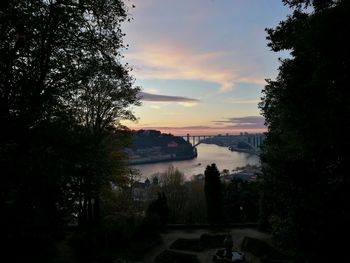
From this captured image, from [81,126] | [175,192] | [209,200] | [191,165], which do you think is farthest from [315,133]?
[191,165]

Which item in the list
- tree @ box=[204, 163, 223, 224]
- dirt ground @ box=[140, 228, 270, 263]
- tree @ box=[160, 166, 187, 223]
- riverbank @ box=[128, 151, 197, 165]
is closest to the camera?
dirt ground @ box=[140, 228, 270, 263]

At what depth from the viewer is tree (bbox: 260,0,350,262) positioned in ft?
24.3

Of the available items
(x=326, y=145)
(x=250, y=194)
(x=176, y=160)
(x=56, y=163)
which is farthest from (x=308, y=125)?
(x=176, y=160)

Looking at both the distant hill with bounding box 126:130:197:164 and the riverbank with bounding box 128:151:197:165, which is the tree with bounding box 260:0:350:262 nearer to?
the riverbank with bounding box 128:151:197:165

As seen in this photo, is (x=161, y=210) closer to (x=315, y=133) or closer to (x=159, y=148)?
(x=315, y=133)

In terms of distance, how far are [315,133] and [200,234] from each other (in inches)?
559

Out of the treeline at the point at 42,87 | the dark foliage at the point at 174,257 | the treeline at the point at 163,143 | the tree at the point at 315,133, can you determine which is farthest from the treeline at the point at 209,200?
the treeline at the point at 163,143

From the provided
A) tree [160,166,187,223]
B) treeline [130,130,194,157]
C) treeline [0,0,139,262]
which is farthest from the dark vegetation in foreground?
treeline [130,130,194,157]

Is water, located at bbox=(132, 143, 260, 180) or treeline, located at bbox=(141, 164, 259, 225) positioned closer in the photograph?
treeline, located at bbox=(141, 164, 259, 225)

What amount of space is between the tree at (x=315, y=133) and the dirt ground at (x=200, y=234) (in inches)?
266

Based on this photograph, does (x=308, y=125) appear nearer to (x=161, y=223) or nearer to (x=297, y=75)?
(x=297, y=75)

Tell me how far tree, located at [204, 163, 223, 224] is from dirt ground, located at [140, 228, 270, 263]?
4.97 feet

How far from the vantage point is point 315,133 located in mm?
8414

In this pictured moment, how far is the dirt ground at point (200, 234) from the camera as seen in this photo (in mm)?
16547
